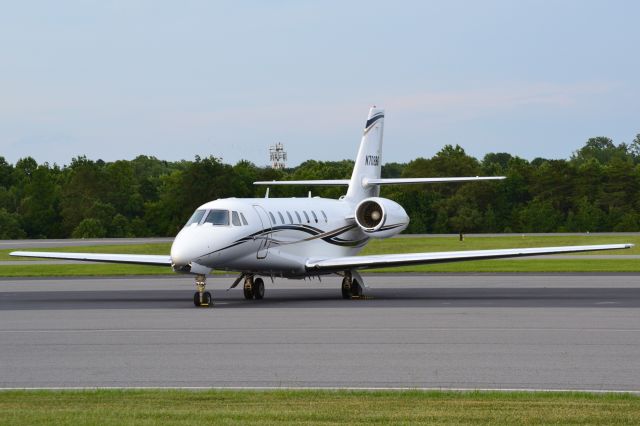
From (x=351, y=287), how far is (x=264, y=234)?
2795 millimetres

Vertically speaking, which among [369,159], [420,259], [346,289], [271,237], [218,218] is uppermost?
[369,159]

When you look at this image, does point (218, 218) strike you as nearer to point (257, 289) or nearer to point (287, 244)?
point (257, 289)

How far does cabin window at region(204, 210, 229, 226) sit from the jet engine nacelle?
20.6ft

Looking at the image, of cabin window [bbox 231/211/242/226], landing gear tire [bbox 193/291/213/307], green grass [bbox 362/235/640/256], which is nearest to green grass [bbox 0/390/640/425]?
landing gear tire [bbox 193/291/213/307]

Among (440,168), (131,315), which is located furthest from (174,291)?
(440,168)

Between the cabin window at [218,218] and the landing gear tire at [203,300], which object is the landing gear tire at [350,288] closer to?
the cabin window at [218,218]

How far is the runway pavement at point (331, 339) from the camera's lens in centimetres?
1449

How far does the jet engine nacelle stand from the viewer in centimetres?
3450

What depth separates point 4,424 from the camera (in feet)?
34.7

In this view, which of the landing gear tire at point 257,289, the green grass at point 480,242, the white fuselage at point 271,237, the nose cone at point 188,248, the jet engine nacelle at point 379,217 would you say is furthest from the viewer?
the green grass at point 480,242

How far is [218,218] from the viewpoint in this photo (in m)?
29.5

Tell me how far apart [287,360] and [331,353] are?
96cm

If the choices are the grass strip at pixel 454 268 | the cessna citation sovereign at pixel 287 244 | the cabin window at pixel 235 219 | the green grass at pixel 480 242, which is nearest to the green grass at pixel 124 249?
the green grass at pixel 480 242

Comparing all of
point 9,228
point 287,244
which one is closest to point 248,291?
point 287,244
